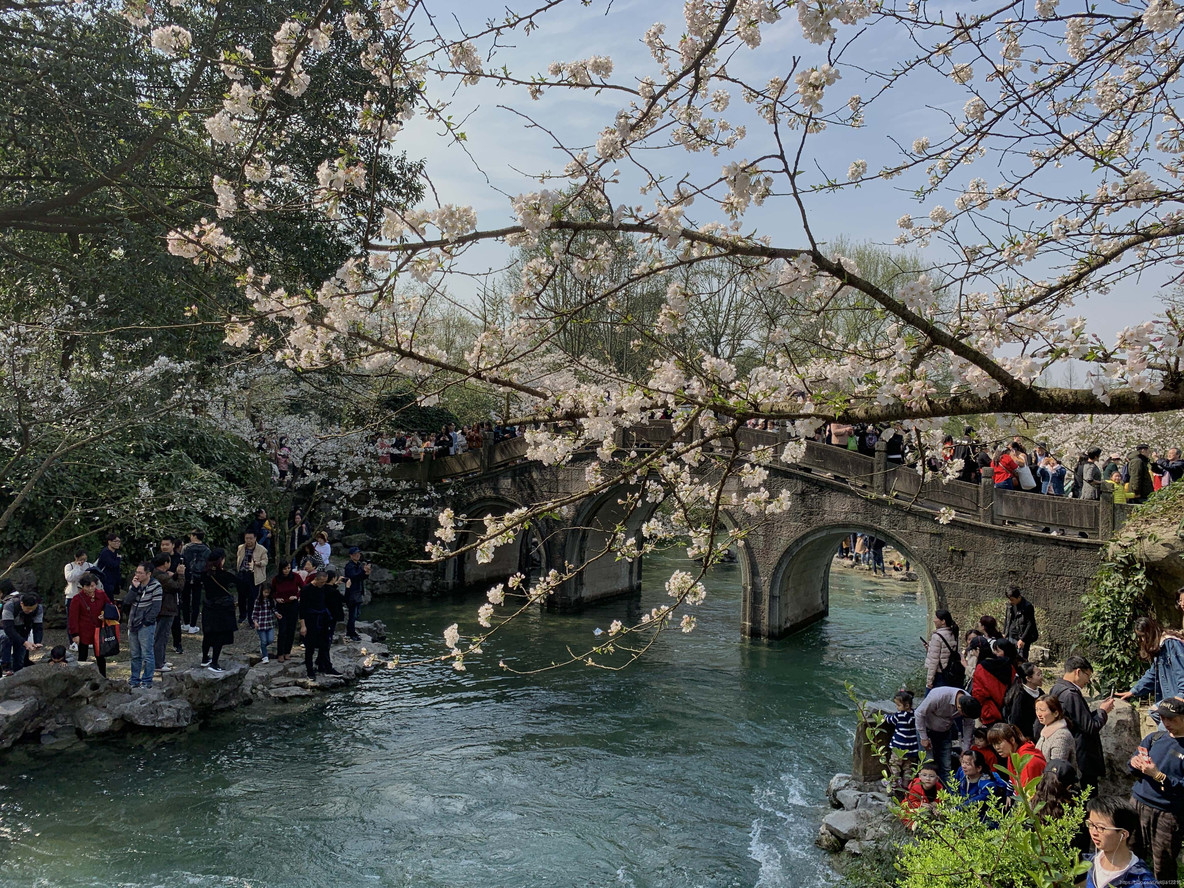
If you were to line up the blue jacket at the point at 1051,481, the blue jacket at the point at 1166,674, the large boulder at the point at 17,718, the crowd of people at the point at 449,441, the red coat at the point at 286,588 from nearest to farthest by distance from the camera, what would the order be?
the blue jacket at the point at 1166,674 < the large boulder at the point at 17,718 < the red coat at the point at 286,588 < the blue jacket at the point at 1051,481 < the crowd of people at the point at 449,441

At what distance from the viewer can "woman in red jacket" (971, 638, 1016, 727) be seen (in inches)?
311

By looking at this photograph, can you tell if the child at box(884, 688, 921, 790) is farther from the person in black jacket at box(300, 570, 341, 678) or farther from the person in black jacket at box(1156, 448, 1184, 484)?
the person in black jacket at box(300, 570, 341, 678)

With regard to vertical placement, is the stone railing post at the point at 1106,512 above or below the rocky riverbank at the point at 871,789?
above

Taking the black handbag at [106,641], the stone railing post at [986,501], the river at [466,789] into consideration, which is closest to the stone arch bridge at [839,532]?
the stone railing post at [986,501]

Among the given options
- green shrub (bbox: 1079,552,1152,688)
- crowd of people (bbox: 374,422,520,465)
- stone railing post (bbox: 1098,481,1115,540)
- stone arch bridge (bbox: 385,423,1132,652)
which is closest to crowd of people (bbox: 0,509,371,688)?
stone arch bridge (bbox: 385,423,1132,652)

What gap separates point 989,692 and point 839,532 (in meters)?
10.1

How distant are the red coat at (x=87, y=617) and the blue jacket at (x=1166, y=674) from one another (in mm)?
12291

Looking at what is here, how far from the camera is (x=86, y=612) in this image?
11.7m

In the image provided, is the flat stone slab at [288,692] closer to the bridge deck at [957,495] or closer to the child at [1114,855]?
the bridge deck at [957,495]

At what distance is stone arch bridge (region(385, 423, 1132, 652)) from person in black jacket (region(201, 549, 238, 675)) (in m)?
4.70

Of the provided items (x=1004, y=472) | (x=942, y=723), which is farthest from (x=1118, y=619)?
(x=1004, y=472)

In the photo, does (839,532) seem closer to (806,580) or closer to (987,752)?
(806,580)

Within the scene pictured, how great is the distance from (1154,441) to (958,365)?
77.7ft

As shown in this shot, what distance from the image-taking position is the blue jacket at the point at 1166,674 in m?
6.60
